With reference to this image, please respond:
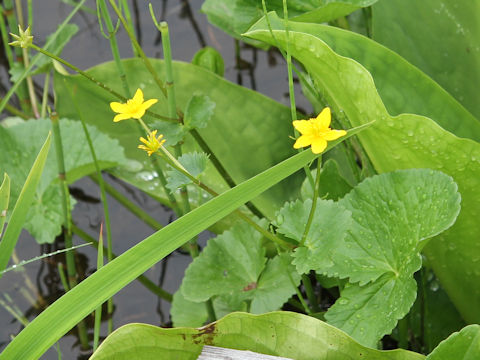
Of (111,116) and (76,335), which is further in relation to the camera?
(111,116)

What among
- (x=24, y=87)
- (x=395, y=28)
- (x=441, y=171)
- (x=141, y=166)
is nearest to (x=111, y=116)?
(x=141, y=166)

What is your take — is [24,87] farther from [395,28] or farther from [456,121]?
[456,121]

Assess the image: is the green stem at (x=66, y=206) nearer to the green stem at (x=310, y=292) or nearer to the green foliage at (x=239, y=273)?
A: the green foliage at (x=239, y=273)

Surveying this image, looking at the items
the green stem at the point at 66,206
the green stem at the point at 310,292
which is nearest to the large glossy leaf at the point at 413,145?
the green stem at the point at 310,292

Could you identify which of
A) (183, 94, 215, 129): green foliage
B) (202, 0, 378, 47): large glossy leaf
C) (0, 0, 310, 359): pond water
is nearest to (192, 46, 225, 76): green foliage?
(202, 0, 378, 47): large glossy leaf

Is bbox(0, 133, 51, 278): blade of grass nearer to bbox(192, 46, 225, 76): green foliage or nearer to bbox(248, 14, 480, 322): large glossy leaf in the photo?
bbox(248, 14, 480, 322): large glossy leaf

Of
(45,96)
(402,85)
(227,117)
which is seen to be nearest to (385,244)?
(402,85)
